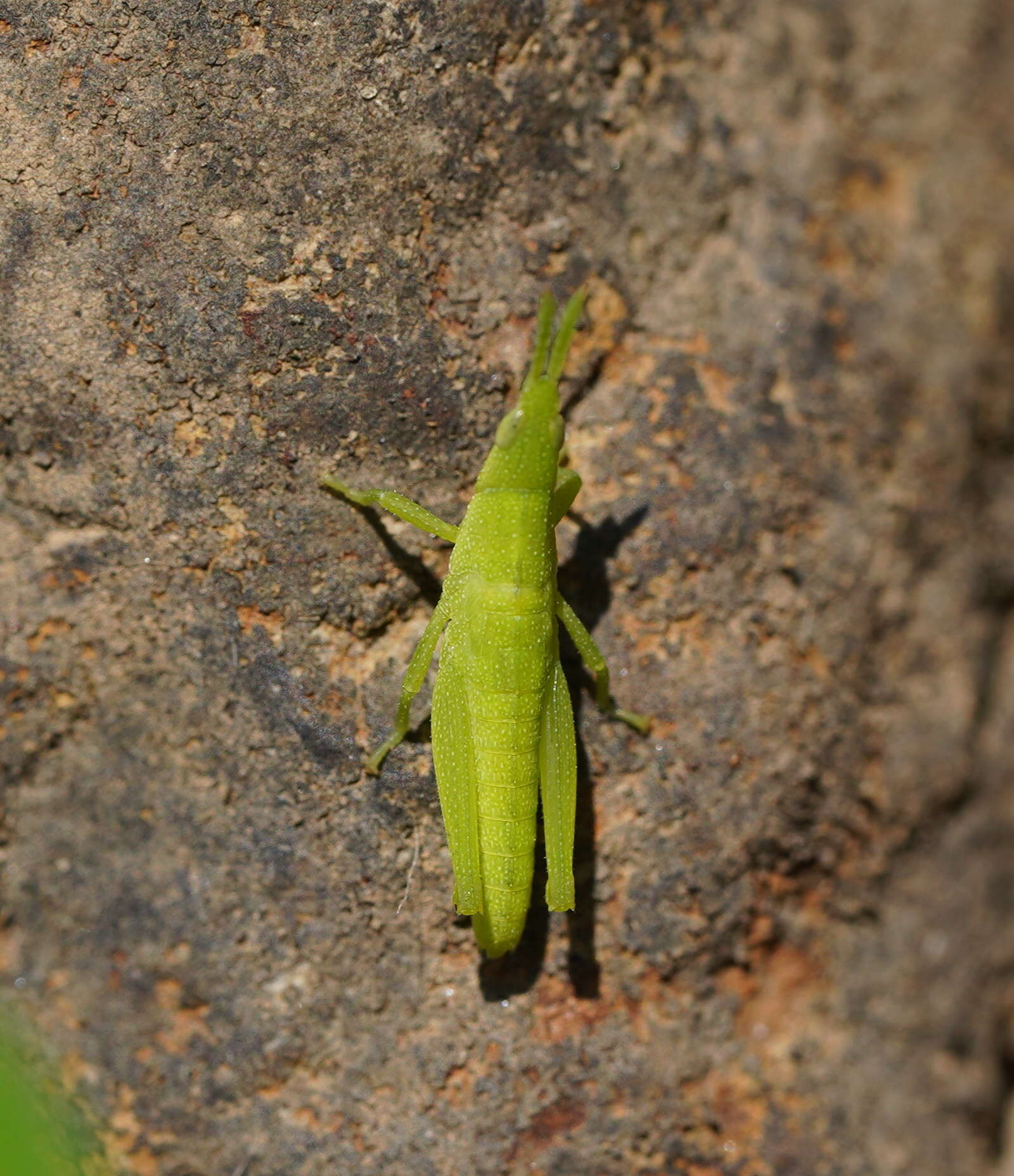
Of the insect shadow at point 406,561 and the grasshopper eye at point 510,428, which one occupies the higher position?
the grasshopper eye at point 510,428

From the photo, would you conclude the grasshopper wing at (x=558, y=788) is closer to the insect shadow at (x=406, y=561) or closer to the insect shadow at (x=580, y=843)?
the insect shadow at (x=580, y=843)

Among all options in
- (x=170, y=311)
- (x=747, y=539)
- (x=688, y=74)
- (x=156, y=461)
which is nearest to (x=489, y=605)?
(x=747, y=539)

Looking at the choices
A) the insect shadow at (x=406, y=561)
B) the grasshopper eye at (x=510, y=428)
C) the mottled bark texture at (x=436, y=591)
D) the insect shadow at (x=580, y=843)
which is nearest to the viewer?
the mottled bark texture at (x=436, y=591)

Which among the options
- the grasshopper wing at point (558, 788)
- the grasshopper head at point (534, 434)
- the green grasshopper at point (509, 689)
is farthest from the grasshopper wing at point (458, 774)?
the grasshopper head at point (534, 434)

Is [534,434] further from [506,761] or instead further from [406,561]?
[506,761]

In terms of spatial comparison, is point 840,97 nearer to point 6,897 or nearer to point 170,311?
Answer: point 170,311

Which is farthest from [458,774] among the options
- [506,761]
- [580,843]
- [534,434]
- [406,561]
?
[534,434]
